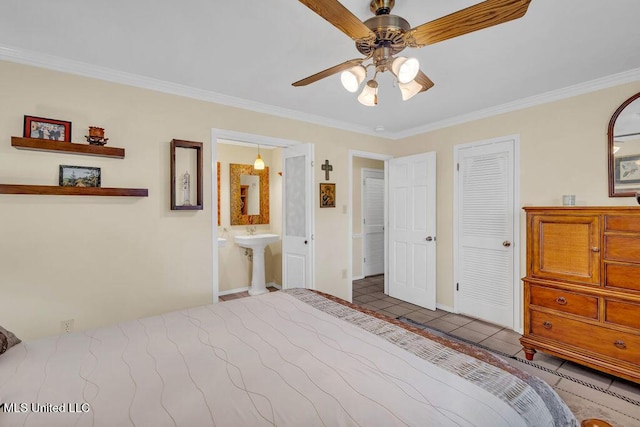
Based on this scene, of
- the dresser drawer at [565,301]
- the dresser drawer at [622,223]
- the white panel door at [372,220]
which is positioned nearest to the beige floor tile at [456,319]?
the dresser drawer at [565,301]

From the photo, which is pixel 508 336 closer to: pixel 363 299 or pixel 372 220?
pixel 363 299

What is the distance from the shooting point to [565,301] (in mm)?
2453

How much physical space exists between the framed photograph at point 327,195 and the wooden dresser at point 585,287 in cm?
208

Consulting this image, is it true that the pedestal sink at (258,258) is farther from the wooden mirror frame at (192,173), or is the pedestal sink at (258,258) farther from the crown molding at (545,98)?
the crown molding at (545,98)

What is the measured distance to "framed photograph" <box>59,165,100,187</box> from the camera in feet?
7.56

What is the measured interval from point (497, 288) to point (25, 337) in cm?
429

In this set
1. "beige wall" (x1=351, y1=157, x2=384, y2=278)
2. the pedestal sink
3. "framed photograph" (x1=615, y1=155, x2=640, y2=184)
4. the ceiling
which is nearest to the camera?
the ceiling

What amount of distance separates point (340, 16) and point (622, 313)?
9.09 feet

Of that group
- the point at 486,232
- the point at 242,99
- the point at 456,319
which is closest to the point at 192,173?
the point at 242,99

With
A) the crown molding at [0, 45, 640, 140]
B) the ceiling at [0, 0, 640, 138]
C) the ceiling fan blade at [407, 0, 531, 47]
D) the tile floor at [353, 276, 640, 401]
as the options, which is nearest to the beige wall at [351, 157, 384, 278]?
the tile floor at [353, 276, 640, 401]

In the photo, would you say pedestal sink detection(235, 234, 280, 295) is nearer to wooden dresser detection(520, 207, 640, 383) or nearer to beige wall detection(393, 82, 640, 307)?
beige wall detection(393, 82, 640, 307)

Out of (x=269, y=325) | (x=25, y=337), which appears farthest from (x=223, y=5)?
(x=25, y=337)

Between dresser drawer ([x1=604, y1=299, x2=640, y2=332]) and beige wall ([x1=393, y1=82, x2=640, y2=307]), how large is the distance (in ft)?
2.95

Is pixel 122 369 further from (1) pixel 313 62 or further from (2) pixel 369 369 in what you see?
(1) pixel 313 62
